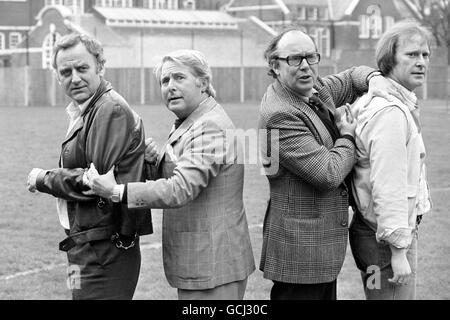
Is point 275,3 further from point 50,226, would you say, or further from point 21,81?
point 50,226

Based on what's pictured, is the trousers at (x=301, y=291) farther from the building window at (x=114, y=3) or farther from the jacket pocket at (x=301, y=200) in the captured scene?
the building window at (x=114, y=3)

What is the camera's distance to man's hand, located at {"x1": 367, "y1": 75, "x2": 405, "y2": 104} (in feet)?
13.3

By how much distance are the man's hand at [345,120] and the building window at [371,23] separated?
58.8m

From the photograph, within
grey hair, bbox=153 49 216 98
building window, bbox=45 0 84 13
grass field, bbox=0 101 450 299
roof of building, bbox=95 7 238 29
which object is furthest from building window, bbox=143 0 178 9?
grey hair, bbox=153 49 216 98

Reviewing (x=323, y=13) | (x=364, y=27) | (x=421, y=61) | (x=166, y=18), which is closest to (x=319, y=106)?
(x=421, y=61)

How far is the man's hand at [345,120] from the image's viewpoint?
4.05 meters

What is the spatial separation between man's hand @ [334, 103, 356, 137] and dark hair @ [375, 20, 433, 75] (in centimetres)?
29

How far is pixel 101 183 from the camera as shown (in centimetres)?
375

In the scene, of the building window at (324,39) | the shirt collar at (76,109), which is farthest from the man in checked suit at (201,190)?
the building window at (324,39)

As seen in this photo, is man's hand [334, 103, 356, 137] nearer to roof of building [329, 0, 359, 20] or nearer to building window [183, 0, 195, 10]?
building window [183, 0, 195, 10]

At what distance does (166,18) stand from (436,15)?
62.1 ft

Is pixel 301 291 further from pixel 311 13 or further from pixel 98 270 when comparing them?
pixel 311 13

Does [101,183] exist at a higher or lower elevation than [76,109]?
lower
